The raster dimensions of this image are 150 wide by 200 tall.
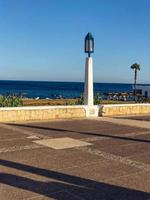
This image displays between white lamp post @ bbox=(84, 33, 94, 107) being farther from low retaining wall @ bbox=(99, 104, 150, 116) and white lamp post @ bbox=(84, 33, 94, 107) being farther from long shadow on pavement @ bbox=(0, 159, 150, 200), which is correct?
long shadow on pavement @ bbox=(0, 159, 150, 200)

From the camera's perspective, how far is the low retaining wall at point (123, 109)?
16.5m

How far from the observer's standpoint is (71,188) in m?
5.88

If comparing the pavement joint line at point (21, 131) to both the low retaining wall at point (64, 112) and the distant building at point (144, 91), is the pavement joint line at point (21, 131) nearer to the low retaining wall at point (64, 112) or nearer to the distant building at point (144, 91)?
the low retaining wall at point (64, 112)

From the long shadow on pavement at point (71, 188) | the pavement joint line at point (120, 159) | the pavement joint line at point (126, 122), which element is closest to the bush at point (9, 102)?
the pavement joint line at point (126, 122)

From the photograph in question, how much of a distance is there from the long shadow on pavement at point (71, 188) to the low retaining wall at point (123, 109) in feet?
32.9

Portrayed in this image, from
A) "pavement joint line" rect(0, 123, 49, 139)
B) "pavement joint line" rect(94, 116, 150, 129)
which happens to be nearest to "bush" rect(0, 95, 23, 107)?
"pavement joint line" rect(0, 123, 49, 139)

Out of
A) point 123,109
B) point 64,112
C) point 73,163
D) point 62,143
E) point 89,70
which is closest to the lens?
point 73,163

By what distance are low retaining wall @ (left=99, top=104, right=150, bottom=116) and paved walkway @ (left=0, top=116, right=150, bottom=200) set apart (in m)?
4.06

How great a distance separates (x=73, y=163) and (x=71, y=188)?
1542 millimetres

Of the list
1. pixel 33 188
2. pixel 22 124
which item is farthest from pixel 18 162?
pixel 22 124

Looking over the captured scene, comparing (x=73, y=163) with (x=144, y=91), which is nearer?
(x=73, y=163)

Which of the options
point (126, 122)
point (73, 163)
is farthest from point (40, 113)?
point (73, 163)

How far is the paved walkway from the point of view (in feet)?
18.7

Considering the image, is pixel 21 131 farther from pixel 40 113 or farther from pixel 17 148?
pixel 40 113
